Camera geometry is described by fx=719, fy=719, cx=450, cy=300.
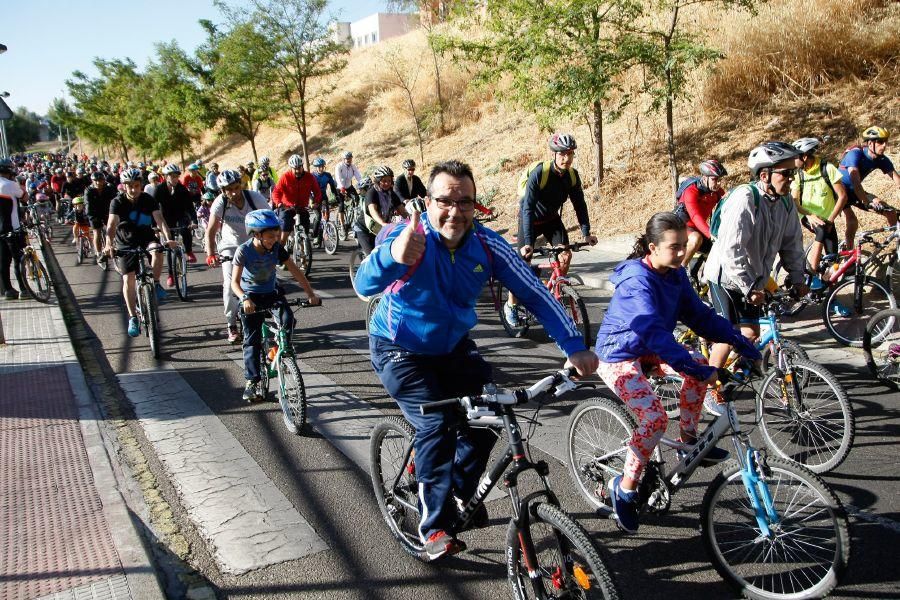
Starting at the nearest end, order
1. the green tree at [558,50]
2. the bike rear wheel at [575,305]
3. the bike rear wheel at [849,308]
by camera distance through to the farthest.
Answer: the bike rear wheel at [849,308] < the bike rear wheel at [575,305] < the green tree at [558,50]

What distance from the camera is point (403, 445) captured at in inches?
156

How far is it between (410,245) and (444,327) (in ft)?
2.01

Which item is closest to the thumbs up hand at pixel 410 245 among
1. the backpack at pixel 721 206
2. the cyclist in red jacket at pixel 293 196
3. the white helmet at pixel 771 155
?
the white helmet at pixel 771 155

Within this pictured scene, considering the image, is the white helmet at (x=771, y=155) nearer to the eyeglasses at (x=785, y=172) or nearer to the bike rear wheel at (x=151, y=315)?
the eyeglasses at (x=785, y=172)

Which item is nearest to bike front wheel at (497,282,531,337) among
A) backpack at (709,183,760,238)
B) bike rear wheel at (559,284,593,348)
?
bike rear wheel at (559,284,593,348)

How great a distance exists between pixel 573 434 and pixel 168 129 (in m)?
43.9

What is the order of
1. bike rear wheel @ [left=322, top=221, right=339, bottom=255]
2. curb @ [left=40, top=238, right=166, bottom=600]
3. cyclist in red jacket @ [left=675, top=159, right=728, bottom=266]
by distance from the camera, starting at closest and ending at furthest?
curb @ [left=40, top=238, right=166, bottom=600] → cyclist in red jacket @ [left=675, top=159, right=728, bottom=266] → bike rear wheel @ [left=322, top=221, right=339, bottom=255]

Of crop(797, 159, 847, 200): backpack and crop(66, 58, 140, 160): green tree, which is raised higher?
crop(66, 58, 140, 160): green tree

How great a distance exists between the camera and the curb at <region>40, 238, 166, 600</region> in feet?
12.2

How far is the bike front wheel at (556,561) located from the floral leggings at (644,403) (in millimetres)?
1000

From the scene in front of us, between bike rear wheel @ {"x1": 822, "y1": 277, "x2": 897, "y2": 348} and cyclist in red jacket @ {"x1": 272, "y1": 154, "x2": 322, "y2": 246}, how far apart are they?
9124 mm

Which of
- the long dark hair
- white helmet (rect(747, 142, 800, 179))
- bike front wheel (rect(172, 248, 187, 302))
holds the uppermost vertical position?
white helmet (rect(747, 142, 800, 179))

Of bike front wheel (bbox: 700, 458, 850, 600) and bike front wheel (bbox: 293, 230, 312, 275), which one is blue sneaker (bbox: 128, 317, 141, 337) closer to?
bike front wheel (bbox: 293, 230, 312, 275)

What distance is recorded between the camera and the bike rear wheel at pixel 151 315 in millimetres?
8641
